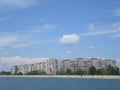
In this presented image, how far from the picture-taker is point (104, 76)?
183875mm

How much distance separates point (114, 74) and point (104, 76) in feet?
22.8

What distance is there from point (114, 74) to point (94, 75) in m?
12.8

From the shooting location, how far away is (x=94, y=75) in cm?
19350

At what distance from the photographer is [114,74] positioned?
186875mm

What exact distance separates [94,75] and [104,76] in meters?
10.7
